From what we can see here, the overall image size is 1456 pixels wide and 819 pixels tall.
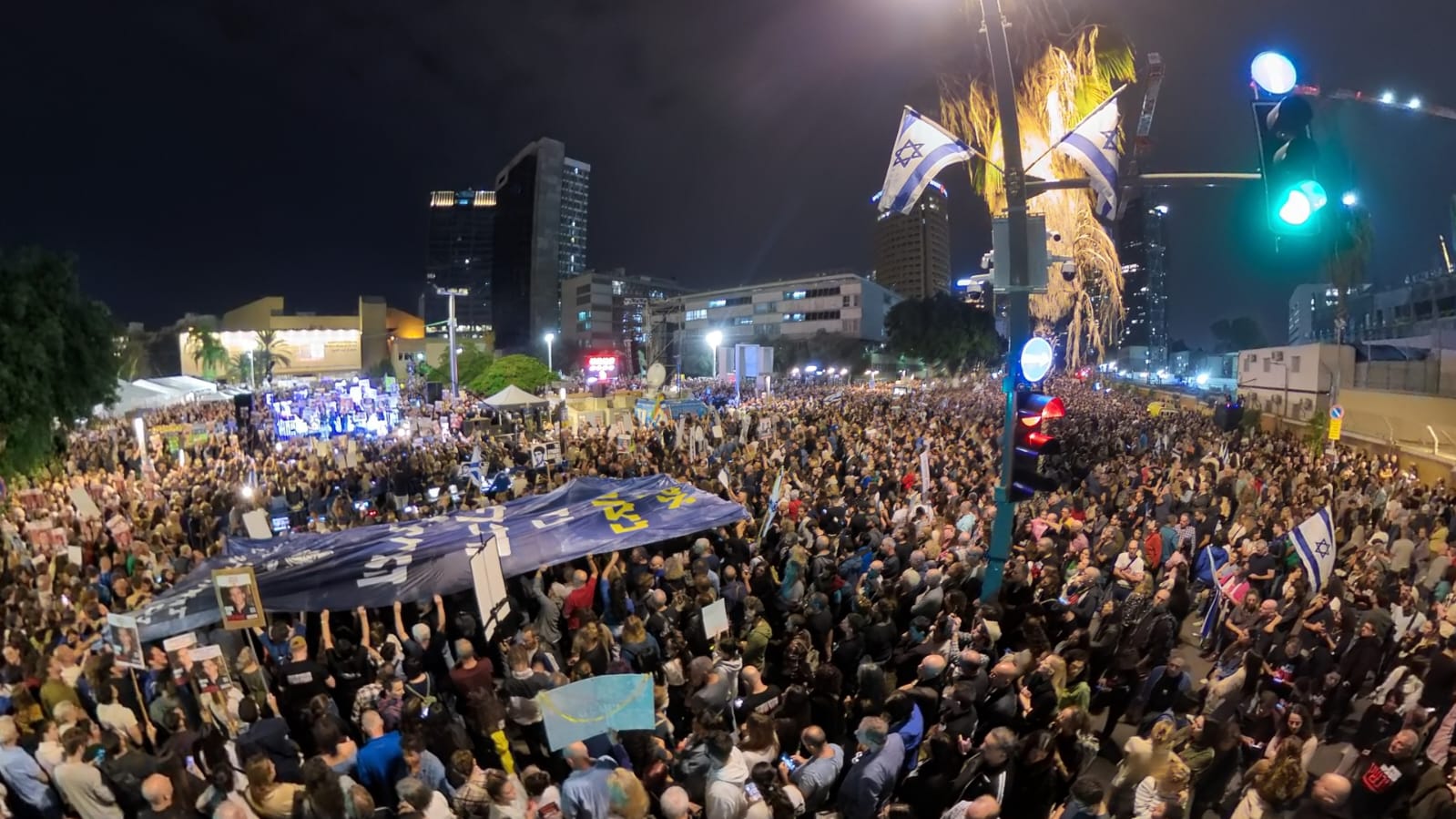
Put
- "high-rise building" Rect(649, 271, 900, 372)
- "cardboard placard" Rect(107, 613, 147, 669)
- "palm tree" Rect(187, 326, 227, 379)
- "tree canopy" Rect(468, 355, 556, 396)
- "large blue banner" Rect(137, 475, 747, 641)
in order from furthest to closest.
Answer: "high-rise building" Rect(649, 271, 900, 372)
"palm tree" Rect(187, 326, 227, 379)
"tree canopy" Rect(468, 355, 556, 396)
"large blue banner" Rect(137, 475, 747, 641)
"cardboard placard" Rect(107, 613, 147, 669)

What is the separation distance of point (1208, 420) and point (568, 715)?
2923cm

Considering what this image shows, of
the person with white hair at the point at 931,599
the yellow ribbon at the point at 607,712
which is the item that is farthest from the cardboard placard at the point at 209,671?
the person with white hair at the point at 931,599

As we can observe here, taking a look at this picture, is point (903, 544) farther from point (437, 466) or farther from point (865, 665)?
point (437, 466)

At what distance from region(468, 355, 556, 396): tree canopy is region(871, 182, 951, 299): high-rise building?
14107cm

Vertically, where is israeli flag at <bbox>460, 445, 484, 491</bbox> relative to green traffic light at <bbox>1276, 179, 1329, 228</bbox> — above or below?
below

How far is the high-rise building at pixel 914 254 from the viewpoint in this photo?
182 metres

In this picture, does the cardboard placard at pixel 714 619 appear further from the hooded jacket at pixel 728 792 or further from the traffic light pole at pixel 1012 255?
the traffic light pole at pixel 1012 255

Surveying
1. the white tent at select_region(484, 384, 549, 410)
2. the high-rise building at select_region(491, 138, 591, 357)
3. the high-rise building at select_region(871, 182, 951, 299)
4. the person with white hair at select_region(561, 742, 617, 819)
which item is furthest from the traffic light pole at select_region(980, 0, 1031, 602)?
the high-rise building at select_region(871, 182, 951, 299)

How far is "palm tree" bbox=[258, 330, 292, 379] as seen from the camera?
84.6 m

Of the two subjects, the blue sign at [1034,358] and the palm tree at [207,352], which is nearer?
the blue sign at [1034,358]

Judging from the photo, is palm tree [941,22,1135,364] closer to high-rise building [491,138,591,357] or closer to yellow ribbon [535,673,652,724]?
yellow ribbon [535,673,652,724]

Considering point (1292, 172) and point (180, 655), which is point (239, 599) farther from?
point (1292, 172)

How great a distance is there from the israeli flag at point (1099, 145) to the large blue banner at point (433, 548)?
570cm

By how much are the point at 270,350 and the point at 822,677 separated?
98.8 metres
